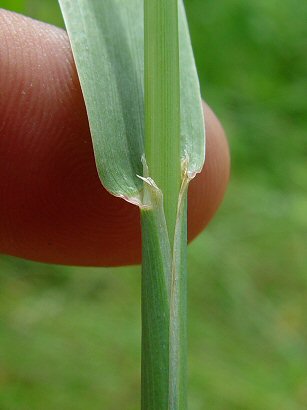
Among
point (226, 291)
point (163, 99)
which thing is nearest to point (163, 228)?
point (163, 99)

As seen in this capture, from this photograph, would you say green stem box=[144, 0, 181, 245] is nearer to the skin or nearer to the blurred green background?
the skin

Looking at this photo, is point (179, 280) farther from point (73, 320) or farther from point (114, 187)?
point (73, 320)

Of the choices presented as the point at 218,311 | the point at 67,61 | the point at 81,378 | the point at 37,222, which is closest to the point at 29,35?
the point at 67,61

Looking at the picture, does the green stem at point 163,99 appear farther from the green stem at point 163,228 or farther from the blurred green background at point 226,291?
the blurred green background at point 226,291

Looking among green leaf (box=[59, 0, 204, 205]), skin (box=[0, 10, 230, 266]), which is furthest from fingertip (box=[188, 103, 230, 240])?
green leaf (box=[59, 0, 204, 205])

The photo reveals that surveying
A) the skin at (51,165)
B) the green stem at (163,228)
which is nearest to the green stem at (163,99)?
the green stem at (163,228)
